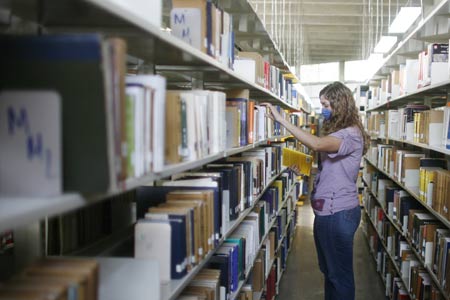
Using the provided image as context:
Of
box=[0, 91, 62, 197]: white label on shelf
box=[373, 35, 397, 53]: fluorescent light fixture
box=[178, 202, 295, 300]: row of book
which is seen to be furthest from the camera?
box=[373, 35, 397, 53]: fluorescent light fixture

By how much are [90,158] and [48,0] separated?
0.38m

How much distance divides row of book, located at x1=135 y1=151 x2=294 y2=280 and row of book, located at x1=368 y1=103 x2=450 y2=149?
1290 millimetres

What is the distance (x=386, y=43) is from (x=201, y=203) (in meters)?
4.42

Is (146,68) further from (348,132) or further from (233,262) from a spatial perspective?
(348,132)

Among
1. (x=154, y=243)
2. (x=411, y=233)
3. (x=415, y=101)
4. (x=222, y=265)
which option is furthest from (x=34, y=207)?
(x=415, y=101)

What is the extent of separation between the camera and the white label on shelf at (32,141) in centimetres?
96

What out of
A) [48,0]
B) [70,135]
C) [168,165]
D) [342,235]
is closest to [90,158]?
[70,135]

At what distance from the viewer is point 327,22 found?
38.1 ft

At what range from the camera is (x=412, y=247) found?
4.11 metres

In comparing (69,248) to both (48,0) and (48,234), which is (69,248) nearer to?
(48,234)

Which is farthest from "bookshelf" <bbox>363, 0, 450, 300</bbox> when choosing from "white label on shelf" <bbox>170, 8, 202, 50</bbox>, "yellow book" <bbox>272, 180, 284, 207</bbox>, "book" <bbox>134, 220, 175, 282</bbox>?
"book" <bbox>134, 220, 175, 282</bbox>

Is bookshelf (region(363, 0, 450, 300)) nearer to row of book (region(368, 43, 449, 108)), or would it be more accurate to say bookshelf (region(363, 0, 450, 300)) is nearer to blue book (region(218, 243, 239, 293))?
row of book (region(368, 43, 449, 108))

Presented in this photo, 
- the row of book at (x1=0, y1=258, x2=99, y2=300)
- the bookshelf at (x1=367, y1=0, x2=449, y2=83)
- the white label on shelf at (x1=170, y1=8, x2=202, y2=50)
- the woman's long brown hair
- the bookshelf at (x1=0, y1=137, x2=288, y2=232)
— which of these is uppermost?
the bookshelf at (x1=367, y1=0, x2=449, y2=83)

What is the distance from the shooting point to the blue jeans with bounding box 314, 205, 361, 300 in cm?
354
